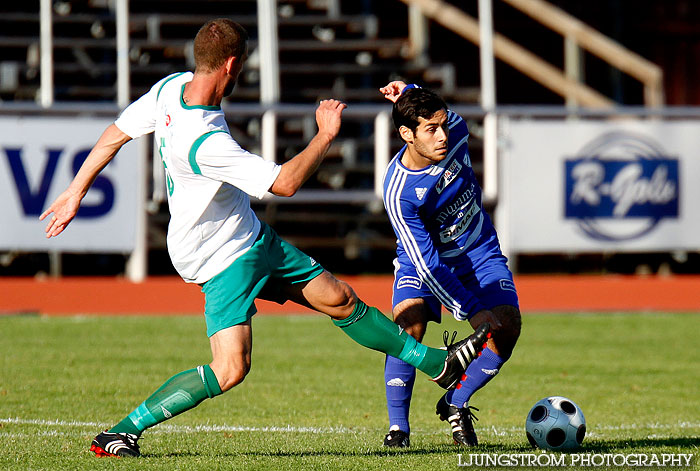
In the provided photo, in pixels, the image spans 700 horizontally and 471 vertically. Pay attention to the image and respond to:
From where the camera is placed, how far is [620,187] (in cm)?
1434

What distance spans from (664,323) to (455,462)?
24.6 ft

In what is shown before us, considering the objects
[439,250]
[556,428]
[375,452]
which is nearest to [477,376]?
[556,428]

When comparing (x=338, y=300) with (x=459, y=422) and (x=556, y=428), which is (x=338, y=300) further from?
(x=556, y=428)

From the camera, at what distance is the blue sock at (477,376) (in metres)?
6.42

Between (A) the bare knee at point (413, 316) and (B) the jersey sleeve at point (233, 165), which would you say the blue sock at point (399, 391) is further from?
(B) the jersey sleeve at point (233, 165)

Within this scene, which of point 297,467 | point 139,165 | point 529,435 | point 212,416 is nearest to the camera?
point 297,467

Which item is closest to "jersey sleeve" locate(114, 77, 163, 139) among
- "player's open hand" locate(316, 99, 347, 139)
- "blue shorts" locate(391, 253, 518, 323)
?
"player's open hand" locate(316, 99, 347, 139)

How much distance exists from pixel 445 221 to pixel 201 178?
1.65 metres

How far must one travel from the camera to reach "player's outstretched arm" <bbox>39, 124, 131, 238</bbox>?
5.62m

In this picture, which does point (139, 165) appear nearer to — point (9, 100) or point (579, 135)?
point (9, 100)

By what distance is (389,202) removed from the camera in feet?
20.6

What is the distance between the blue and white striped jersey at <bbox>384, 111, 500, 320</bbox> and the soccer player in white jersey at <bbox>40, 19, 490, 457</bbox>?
46 cm

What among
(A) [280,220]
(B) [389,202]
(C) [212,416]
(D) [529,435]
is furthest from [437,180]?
(A) [280,220]

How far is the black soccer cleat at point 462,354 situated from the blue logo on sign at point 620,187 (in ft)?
29.2
